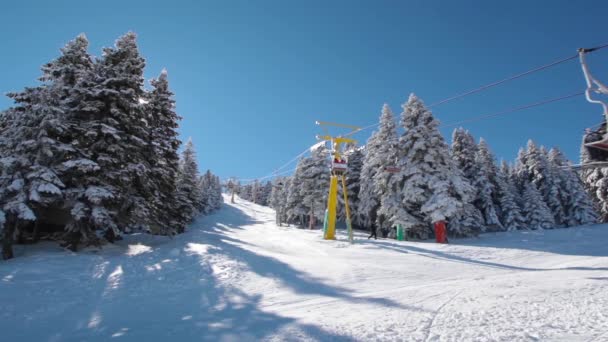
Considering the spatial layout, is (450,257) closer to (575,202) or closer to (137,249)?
(137,249)

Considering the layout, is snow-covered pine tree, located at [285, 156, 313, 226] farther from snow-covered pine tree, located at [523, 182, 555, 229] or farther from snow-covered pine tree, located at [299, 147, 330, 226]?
snow-covered pine tree, located at [523, 182, 555, 229]

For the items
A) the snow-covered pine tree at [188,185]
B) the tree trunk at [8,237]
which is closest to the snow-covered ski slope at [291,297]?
the tree trunk at [8,237]

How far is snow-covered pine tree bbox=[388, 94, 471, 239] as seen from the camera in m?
24.5

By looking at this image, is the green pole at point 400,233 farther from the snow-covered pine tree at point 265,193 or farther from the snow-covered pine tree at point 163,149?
the snow-covered pine tree at point 265,193

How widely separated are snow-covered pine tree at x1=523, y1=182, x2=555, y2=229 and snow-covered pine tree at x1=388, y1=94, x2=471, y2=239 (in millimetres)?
19286

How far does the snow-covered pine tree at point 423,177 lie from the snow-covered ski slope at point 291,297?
8.92 metres

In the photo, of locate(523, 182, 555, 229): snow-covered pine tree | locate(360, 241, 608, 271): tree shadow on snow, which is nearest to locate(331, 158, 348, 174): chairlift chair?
locate(360, 241, 608, 271): tree shadow on snow

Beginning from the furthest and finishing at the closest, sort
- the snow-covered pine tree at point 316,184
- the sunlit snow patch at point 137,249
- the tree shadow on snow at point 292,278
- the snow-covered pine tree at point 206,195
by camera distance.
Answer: the snow-covered pine tree at point 206,195 → the snow-covered pine tree at point 316,184 → the sunlit snow patch at point 137,249 → the tree shadow on snow at point 292,278

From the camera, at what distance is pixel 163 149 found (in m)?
23.0

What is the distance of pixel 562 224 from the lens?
4281 centimetres

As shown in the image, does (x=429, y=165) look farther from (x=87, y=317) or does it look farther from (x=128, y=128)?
(x=87, y=317)

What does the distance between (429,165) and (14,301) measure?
84.9 feet

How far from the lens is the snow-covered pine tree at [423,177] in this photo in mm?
24516

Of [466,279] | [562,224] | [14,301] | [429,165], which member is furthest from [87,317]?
[562,224]
